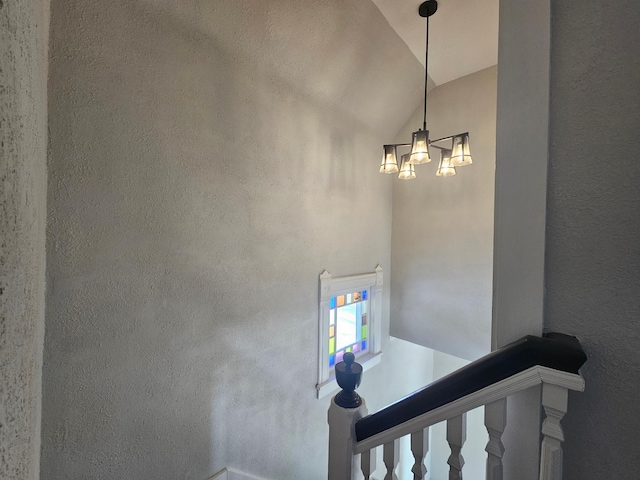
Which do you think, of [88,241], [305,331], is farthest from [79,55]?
[305,331]

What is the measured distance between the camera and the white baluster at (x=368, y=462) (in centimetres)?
95

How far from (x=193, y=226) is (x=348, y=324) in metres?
2.24

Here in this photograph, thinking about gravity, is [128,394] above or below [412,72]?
below

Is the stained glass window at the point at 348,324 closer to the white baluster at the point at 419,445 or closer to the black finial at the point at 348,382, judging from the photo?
the black finial at the point at 348,382

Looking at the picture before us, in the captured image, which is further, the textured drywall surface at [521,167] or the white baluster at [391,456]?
the white baluster at [391,456]

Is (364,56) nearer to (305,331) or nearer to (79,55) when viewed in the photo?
(79,55)

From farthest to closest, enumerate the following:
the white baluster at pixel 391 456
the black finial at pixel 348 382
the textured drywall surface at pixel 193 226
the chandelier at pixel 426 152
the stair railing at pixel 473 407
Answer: the chandelier at pixel 426 152
the textured drywall surface at pixel 193 226
the black finial at pixel 348 382
the white baluster at pixel 391 456
the stair railing at pixel 473 407

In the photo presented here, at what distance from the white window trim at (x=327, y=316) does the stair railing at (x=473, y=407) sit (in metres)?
1.65

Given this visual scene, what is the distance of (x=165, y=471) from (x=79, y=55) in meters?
2.11

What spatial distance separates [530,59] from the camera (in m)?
0.68

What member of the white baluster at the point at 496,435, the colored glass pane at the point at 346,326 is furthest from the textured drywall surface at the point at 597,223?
the colored glass pane at the point at 346,326

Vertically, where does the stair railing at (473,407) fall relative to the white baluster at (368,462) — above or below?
above

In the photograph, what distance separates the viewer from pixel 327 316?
2701 millimetres

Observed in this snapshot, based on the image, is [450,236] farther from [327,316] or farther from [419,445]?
[419,445]
